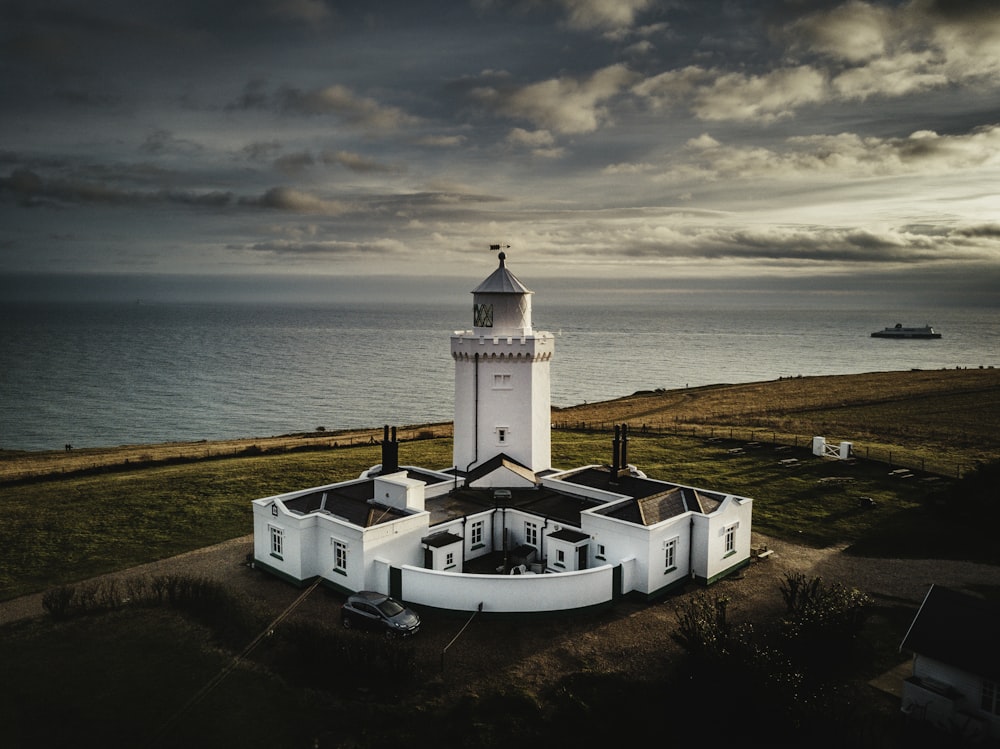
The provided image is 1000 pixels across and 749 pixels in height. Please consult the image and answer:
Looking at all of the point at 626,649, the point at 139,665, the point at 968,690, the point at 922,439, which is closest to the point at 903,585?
the point at 968,690

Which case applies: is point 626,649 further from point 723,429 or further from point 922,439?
point 922,439

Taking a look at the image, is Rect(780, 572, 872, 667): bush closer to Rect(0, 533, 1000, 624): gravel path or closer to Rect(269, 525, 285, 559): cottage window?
Rect(0, 533, 1000, 624): gravel path

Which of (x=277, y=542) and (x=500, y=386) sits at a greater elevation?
(x=500, y=386)

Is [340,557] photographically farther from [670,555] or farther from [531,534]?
[670,555]

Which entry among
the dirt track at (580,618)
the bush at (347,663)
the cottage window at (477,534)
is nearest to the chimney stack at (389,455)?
the cottage window at (477,534)

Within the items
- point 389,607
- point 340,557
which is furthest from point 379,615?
point 340,557
